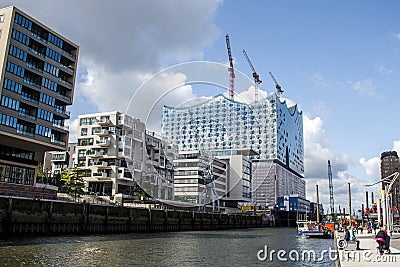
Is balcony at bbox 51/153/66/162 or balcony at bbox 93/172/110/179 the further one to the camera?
balcony at bbox 51/153/66/162

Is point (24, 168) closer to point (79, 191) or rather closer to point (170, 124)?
point (79, 191)

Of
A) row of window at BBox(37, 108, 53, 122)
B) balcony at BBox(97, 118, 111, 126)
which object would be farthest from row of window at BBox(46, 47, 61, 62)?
balcony at BBox(97, 118, 111, 126)

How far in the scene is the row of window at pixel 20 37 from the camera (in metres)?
70.0

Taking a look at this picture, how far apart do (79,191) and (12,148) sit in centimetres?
2641

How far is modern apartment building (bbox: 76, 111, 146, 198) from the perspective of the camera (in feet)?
375

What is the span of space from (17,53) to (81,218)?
3139cm

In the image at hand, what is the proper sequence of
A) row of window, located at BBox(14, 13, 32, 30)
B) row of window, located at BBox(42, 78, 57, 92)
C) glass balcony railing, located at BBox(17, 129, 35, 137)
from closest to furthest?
row of window, located at BBox(14, 13, 32, 30), glass balcony railing, located at BBox(17, 129, 35, 137), row of window, located at BBox(42, 78, 57, 92)

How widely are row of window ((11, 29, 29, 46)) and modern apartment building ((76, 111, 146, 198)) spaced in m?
43.7

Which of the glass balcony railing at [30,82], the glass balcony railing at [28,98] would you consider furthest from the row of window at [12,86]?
the glass balcony railing at [30,82]

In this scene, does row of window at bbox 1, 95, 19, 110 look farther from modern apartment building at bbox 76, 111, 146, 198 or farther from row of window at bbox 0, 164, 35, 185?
modern apartment building at bbox 76, 111, 146, 198

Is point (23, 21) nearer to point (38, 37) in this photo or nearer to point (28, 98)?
point (38, 37)

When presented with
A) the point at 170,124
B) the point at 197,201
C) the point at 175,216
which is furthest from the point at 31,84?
the point at 197,201

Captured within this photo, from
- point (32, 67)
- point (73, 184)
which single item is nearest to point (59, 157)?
point (73, 184)

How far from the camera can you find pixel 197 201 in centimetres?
11275
